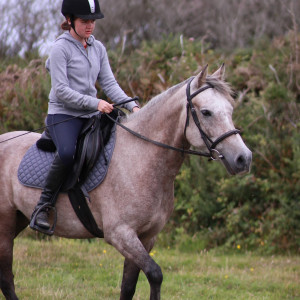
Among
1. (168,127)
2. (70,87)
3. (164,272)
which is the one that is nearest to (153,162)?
(168,127)

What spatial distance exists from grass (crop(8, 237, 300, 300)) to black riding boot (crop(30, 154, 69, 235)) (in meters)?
1.42

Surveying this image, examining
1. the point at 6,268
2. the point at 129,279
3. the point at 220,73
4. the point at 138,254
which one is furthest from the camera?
the point at 6,268

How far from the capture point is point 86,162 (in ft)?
15.6

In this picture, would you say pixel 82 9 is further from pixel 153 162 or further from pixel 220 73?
pixel 153 162

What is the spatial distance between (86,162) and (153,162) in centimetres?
58

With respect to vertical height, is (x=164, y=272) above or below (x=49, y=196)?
below

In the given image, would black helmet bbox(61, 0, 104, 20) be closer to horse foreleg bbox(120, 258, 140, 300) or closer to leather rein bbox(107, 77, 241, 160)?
leather rein bbox(107, 77, 241, 160)

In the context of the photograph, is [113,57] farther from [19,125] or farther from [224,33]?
[224,33]

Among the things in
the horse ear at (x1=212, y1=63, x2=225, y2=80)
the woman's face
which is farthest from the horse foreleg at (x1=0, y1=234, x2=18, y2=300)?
the horse ear at (x1=212, y1=63, x2=225, y2=80)

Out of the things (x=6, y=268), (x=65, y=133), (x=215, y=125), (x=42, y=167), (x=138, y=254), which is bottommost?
(x=6, y=268)

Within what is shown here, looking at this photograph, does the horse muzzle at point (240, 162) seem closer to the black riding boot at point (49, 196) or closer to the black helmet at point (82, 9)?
the black riding boot at point (49, 196)

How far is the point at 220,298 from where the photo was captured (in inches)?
253

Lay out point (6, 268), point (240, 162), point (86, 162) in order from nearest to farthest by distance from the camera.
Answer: point (240, 162), point (86, 162), point (6, 268)

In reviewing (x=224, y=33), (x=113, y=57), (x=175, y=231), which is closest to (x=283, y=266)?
(x=175, y=231)
